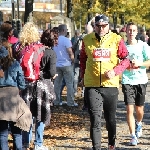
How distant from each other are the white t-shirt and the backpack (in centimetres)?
354

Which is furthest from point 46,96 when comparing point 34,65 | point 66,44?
point 66,44

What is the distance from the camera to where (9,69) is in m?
5.46

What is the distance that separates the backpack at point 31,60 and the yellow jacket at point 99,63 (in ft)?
2.22

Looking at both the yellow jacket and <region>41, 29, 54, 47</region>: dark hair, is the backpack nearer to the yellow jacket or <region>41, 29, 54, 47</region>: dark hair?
<region>41, 29, 54, 47</region>: dark hair

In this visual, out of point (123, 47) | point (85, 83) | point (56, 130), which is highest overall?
point (123, 47)

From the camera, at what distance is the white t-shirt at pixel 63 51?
32.8ft

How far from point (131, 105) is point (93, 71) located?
1295mm

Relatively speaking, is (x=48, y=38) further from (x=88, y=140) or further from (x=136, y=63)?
(x=88, y=140)

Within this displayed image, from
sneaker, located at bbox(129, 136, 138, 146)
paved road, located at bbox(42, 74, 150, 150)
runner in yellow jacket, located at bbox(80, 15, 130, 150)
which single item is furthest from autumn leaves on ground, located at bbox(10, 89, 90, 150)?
runner in yellow jacket, located at bbox(80, 15, 130, 150)

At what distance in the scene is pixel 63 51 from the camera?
10094 millimetres

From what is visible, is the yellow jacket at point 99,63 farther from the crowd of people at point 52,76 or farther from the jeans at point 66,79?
the jeans at point 66,79

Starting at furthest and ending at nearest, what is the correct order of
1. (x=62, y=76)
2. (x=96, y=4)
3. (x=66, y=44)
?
(x=96, y=4) < (x=62, y=76) < (x=66, y=44)

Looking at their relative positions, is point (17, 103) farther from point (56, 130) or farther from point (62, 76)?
point (62, 76)

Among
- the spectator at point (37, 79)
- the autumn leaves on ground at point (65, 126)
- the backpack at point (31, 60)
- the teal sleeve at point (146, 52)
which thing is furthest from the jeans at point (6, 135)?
the teal sleeve at point (146, 52)
